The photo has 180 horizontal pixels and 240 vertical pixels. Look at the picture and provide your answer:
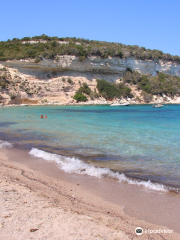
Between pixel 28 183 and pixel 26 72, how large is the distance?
51.8 meters

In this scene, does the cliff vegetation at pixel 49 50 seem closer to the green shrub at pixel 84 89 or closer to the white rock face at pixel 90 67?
the white rock face at pixel 90 67

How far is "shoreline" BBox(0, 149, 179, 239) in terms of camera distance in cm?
339

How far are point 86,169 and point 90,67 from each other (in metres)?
54.0

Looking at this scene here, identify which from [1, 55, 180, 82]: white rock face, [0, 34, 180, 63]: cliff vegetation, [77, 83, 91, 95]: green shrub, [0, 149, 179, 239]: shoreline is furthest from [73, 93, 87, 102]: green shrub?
[0, 149, 179, 239]: shoreline

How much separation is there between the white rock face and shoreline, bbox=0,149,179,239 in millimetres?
48274

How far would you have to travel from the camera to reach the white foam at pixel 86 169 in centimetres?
525

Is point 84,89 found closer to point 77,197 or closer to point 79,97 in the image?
point 79,97

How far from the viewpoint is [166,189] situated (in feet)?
16.4

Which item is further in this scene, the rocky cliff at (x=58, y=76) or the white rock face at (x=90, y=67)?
the white rock face at (x=90, y=67)

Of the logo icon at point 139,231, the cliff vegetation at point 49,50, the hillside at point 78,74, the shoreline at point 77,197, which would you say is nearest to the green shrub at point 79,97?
the hillside at point 78,74

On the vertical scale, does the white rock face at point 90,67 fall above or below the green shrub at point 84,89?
above

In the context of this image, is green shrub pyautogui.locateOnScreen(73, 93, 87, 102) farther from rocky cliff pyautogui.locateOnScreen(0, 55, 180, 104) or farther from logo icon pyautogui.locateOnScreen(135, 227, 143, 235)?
logo icon pyautogui.locateOnScreen(135, 227, 143, 235)

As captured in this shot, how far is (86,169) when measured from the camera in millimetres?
6344

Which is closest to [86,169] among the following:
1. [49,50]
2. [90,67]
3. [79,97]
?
[79,97]
